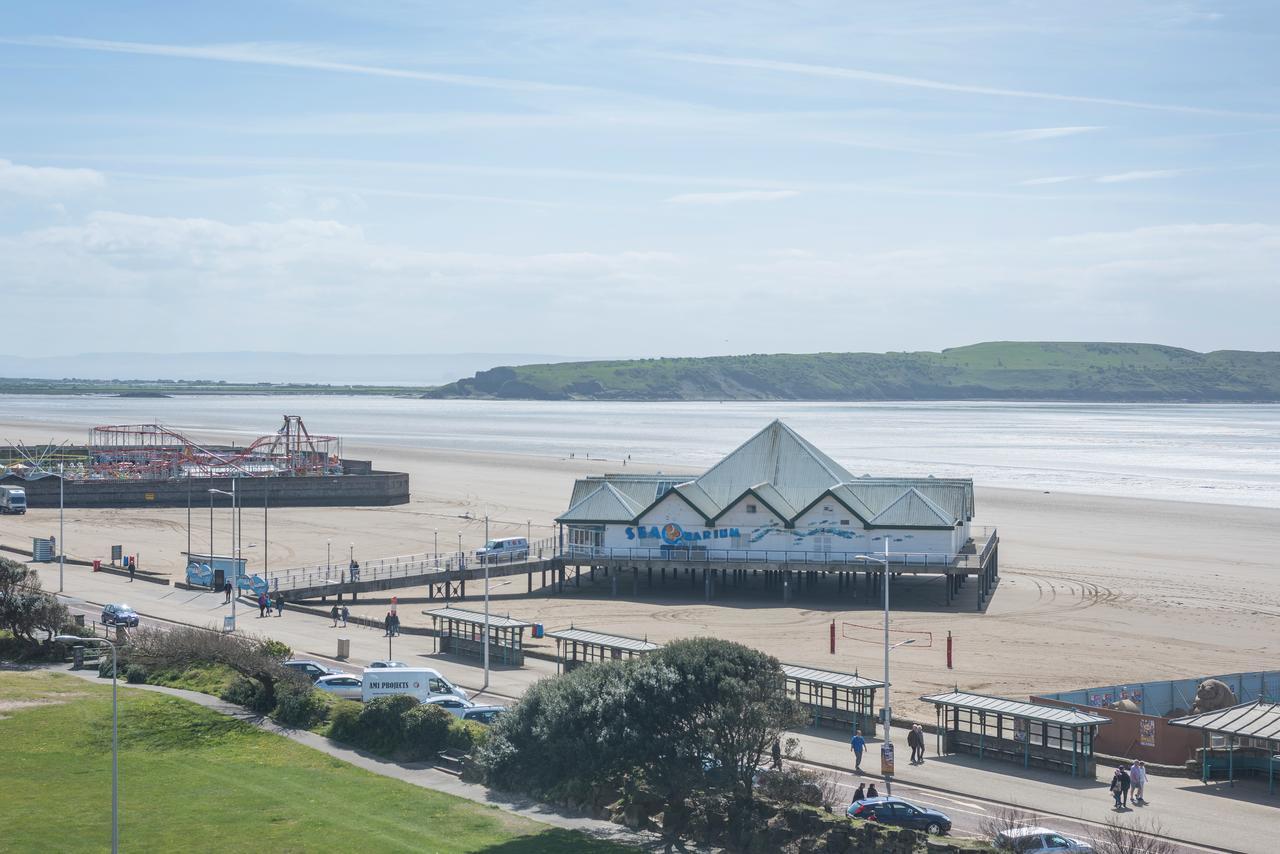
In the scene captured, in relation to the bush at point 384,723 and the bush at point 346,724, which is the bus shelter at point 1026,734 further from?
the bush at point 346,724

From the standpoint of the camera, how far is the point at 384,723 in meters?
33.3

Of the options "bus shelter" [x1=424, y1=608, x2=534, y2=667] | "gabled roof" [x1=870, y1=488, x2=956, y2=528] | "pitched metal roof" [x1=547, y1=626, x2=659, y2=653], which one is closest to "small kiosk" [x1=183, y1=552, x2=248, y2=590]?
"bus shelter" [x1=424, y1=608, x2=534, y2=667]

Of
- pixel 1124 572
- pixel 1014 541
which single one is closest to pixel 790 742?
pixel 1124 572

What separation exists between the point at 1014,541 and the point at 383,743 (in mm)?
52427

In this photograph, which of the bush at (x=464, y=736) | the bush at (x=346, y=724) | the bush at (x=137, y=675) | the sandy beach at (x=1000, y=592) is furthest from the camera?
the sandy beach at (x=1000, y=592)

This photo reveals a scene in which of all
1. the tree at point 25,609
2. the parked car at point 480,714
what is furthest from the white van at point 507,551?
the parked car at point 480,714

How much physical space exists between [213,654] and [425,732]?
406 inches

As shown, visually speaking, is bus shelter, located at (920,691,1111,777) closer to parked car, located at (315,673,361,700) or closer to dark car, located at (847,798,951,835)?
dark car, located at (847,798,951,835)

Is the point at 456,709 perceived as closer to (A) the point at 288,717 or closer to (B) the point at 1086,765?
(A) the point at 288,717

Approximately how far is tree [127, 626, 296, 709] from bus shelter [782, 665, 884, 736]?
13.8 m

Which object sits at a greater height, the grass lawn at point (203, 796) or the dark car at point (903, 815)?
the dark car at point (903, 815)

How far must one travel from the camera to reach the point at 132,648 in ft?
133

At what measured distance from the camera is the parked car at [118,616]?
4769cm

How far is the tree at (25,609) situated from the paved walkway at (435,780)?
6.64 m
